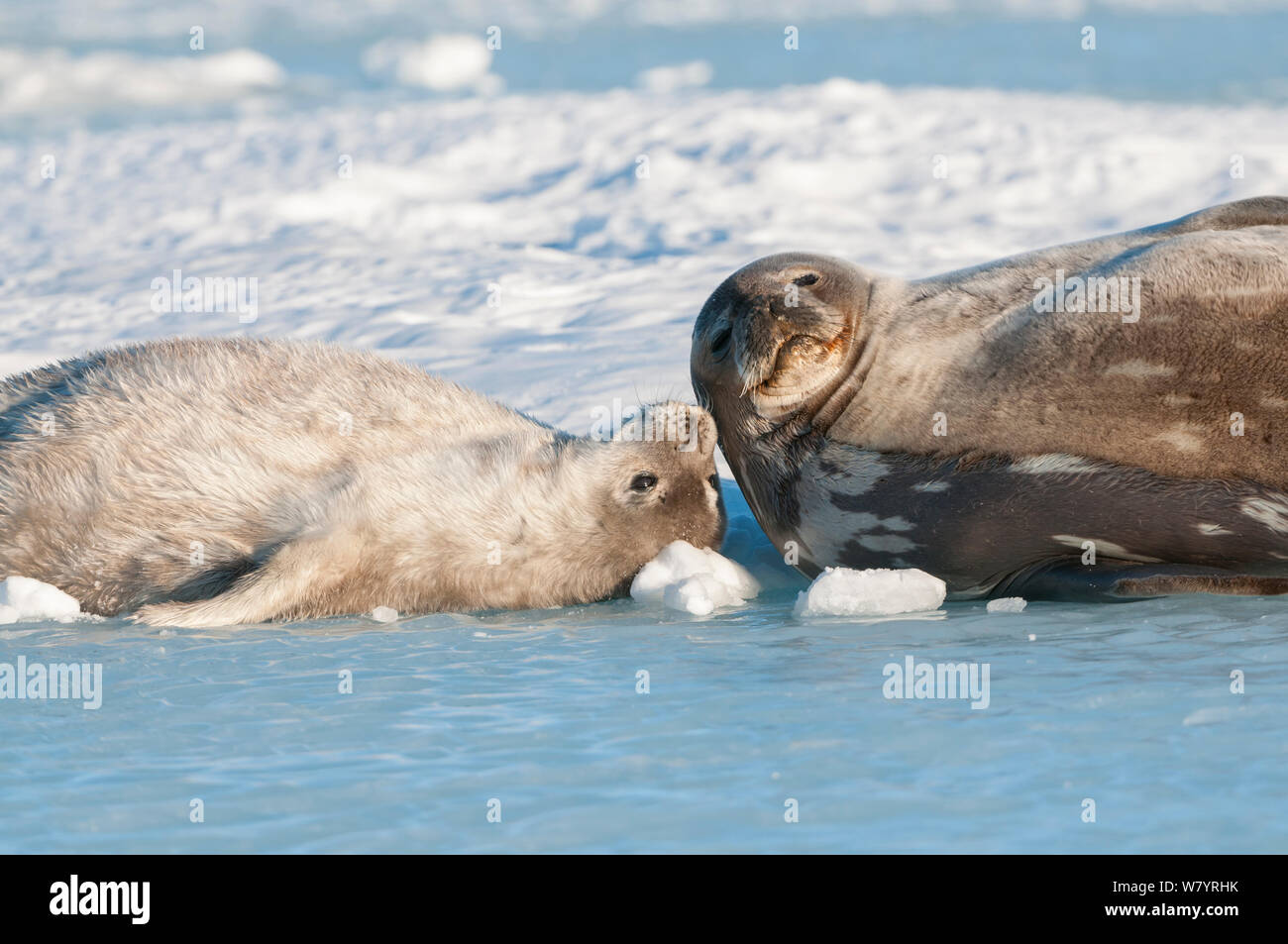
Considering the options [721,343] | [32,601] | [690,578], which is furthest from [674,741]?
[32,601]

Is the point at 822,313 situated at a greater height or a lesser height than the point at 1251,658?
greater

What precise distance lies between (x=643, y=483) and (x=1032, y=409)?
1.45 metres

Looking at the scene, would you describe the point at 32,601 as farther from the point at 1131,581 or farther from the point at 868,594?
the point at 1131,581

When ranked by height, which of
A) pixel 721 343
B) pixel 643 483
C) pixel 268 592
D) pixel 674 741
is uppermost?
pixel 721 343

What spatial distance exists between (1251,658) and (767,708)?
4.47ft

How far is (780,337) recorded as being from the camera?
5.15 m

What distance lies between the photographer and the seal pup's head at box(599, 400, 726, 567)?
5340 millimetres

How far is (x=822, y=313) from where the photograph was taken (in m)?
5.15

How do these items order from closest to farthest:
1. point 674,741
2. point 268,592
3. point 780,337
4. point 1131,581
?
point 674,741 → point 1131,581 → point 268,592 → point 780,337

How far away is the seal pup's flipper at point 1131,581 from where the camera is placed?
15.4ft

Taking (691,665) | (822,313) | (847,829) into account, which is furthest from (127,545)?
(847,829)
